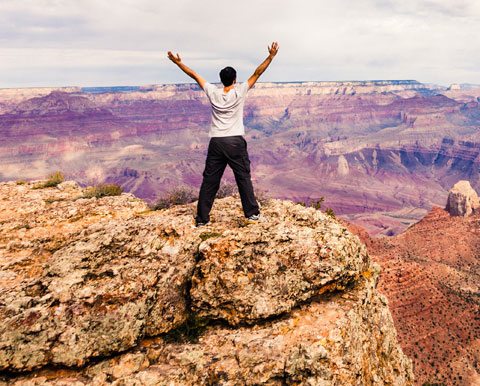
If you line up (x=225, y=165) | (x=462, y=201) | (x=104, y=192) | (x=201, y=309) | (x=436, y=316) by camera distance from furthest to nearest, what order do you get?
(x=462, y=201) < (x=436, y=316) < (x=104, y=192) < (x=225, y=165) < (x=201, y=309)

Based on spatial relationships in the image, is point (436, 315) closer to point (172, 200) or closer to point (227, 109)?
point (172, 200)

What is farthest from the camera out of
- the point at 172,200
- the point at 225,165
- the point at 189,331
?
the point at 172,200

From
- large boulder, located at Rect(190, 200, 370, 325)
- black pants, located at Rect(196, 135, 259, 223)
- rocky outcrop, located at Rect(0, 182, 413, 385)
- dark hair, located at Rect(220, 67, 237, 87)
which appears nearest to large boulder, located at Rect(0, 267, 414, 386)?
rocky outcrop, located at Rect(0, 182, 413, 385)

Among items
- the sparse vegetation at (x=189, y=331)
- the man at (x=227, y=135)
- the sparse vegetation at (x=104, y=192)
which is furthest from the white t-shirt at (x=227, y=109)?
the sparse vegetation at (x=104, y=192)

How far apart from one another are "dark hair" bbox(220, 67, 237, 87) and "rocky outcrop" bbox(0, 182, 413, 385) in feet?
9.03

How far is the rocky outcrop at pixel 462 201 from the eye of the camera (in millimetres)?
105000

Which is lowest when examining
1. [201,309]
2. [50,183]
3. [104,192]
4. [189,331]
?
[189,331]

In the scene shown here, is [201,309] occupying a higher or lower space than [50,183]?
lower

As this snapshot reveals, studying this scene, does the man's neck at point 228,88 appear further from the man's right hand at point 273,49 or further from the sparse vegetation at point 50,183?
the sparse vegetation at point 50,183

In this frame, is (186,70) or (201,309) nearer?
(201,309)

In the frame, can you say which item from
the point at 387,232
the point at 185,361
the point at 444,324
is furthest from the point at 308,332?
the point at 387,232

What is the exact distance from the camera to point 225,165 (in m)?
6.79

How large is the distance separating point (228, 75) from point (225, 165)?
1.68 m

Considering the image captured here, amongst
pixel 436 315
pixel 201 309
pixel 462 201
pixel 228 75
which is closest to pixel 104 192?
pixel 228 75
